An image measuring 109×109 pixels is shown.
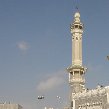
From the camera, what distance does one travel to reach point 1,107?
9244cm

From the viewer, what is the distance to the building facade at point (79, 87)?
181ft

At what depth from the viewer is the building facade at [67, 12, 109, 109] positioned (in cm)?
5528

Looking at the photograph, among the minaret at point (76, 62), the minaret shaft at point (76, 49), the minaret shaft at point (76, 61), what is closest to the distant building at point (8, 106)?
the minaret at point (76, 62)

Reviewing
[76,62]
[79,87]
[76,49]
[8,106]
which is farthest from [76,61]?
[8,106]

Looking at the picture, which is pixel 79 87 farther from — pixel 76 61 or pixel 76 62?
pixel 76 61

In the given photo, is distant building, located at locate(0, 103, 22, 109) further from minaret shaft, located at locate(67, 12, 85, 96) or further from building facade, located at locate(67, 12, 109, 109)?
minaret shaft, located at locate(67, 12, 85, 96)

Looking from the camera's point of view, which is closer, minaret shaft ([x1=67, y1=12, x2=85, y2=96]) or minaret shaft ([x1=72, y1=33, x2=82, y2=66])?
minaret shaft ([x1=67, y1=12, x2=85, y2=96])

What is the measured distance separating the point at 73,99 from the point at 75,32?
1614 cm

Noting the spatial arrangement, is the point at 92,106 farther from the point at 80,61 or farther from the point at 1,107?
the point at 1,107

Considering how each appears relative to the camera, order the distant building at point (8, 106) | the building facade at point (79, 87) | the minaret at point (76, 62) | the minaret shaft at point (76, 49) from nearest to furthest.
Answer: the building facade at point (79, 87)
the minaret at point (76, 62)
the minaret shaft at point (76, 49)
the distant building at point (8, 106)

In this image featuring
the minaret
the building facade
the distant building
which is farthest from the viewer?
the distant building

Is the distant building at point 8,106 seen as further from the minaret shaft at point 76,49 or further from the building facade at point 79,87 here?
the minaret shaft at point 76,49

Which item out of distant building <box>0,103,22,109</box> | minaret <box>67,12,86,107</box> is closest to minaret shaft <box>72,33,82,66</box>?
minaret <box>67,12,86,107</box>

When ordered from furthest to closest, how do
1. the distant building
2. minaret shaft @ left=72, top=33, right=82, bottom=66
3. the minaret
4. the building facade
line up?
the distant building
minaret shaft @ left=72, top=33, right=82, bottom=66
the minaret
the building facade
